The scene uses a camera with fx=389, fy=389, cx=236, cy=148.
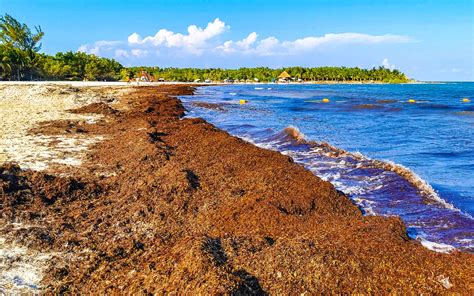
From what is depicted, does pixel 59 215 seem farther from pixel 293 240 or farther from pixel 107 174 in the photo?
pixel 293 240

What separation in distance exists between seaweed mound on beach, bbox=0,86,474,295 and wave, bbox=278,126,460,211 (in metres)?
2.46

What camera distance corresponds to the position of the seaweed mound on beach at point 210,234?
3.73m

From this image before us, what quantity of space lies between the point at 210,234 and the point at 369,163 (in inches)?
275

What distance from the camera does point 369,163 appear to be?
10711mm

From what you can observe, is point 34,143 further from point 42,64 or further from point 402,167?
point 42,64

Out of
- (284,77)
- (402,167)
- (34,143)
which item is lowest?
(402,167)

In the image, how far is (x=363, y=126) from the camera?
21.4 m

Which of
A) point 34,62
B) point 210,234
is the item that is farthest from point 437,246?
point 34,62

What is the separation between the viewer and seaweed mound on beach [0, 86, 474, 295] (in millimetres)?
3727

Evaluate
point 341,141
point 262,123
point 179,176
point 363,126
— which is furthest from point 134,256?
point 363,126

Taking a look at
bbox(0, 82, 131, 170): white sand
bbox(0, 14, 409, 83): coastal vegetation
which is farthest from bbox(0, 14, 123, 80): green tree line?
bbox(0, 82, 131, 170): white sand

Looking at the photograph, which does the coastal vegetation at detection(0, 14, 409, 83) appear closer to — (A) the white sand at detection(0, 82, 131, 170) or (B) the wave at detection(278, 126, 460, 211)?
(A) the white sand at detection(0, 82, 131, 170)

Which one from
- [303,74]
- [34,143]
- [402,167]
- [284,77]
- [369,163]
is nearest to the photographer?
[402,167]

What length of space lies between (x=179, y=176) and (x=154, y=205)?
3.99 ft
